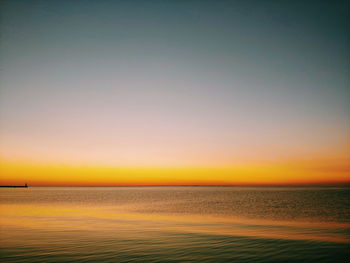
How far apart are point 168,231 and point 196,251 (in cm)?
891

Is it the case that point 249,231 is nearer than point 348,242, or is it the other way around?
point 348,242

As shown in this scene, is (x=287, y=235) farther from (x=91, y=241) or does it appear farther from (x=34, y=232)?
(x=34, y=232)

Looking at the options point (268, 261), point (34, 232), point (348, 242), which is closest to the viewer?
point (268, 261)

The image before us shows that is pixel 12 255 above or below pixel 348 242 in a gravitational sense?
above

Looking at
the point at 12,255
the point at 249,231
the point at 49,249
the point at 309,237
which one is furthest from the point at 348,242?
the point at 12,255

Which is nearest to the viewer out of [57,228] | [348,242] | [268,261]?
[268,261]

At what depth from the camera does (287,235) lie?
2481 centimetres

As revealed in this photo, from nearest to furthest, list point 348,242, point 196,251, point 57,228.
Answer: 1. point 196,251
2. point 348,242
3. point 57,228

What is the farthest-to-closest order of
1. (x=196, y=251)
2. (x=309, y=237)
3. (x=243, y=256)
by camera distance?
(x=309, y=237), (x=196, y=251), (x=243, y=256)

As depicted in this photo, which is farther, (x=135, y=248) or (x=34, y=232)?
(x=34, y=232)

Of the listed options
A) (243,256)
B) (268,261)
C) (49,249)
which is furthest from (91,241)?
(268,261)

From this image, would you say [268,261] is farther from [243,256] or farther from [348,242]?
[348,242]

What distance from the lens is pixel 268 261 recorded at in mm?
16188

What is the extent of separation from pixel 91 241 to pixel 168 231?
25.9ft
